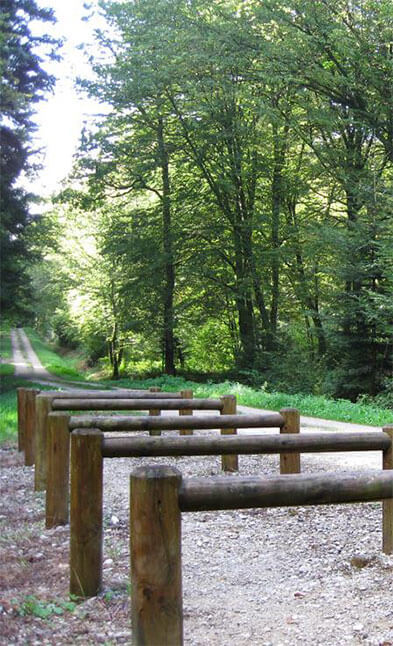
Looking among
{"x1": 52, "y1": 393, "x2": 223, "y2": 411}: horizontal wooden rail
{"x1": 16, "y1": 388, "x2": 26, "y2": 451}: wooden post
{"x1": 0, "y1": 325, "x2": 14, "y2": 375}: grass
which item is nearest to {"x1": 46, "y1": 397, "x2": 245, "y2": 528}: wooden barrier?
{"x1": 52, "y1": 393, "x2": 223, "y2": 411}: horizontal wooden rail

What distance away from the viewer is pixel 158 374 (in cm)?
3009

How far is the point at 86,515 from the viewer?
434cm

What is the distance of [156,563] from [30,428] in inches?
265

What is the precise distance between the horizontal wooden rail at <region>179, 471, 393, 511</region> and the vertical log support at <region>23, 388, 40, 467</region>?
6.56 m

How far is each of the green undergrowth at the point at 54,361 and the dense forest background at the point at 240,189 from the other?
4.03 metres

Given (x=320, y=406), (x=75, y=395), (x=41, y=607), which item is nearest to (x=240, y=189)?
(x=320, y=406)

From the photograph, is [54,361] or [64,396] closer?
[64,396]

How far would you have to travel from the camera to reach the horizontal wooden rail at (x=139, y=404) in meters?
7.73

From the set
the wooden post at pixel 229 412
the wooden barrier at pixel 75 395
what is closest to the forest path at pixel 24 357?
the wooden barrier at pixel 75 395

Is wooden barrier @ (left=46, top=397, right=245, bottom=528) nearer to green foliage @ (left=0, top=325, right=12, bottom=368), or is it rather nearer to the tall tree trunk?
the tall tree trunk

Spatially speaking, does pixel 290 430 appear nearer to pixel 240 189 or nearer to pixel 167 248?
pixel 167 248

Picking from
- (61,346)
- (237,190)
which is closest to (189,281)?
(237,190)

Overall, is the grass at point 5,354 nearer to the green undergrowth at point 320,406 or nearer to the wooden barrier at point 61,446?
the green undergrowth at point 320,406

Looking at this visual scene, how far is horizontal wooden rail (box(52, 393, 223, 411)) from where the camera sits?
7734 millimetres
